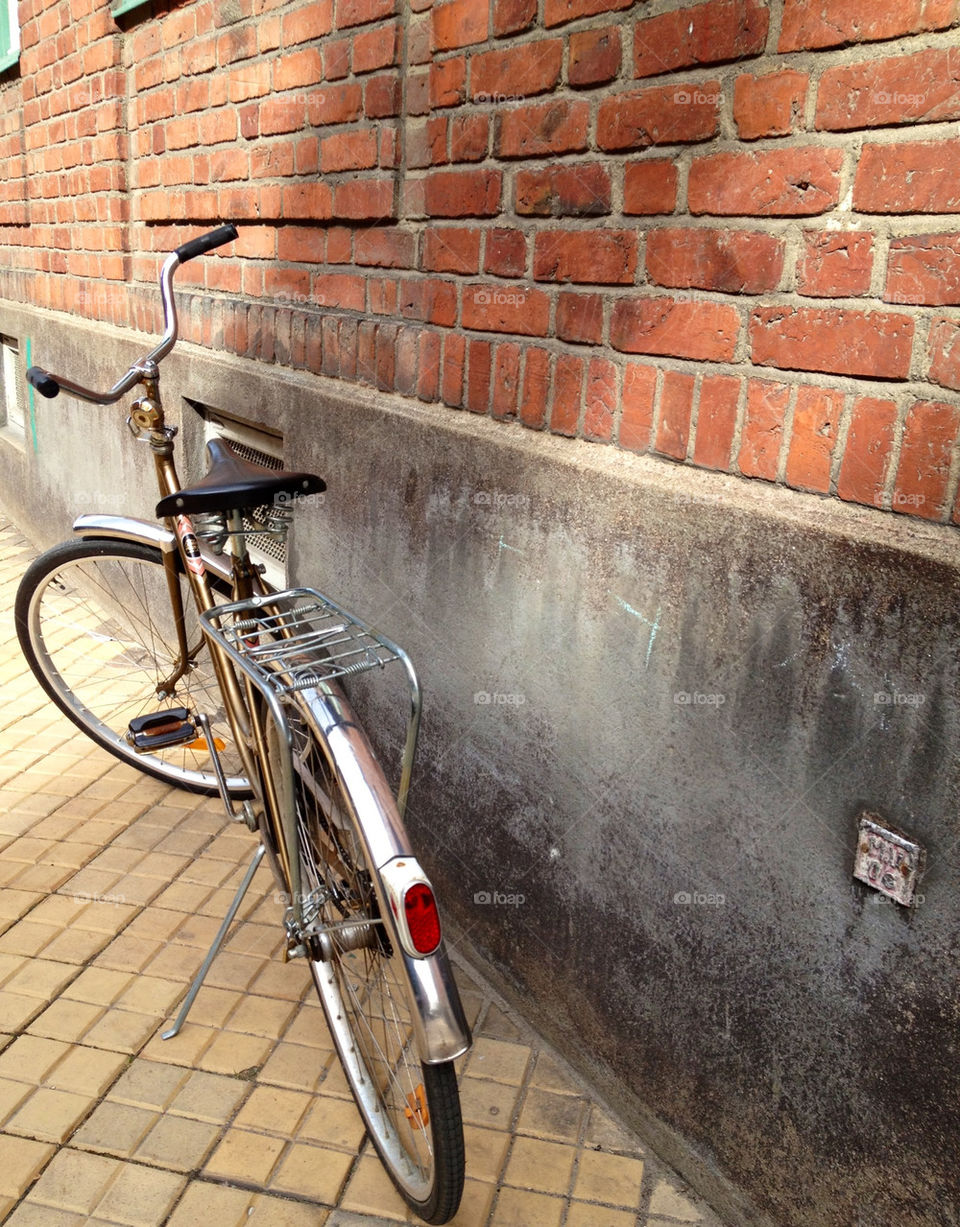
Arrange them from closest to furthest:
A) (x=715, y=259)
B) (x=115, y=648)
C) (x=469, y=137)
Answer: (x=715, y=259) < (x=469, y=137) < (x=115, y=648)

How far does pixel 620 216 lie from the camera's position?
204 centimetres

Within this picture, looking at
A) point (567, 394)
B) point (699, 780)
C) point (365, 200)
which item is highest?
point (365, 200)

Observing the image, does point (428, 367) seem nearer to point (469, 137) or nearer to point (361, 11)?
point (469, 137)

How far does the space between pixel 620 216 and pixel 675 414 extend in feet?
1.34

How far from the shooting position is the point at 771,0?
5.55 feet

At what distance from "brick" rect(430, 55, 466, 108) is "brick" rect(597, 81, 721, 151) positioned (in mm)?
527

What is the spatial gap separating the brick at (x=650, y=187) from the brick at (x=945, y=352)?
593 millimetres

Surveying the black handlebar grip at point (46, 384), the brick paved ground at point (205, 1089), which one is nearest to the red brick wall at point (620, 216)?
the black handlebar grip at point (46, 384)

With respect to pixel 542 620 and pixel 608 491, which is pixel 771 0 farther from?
pixel 542 620

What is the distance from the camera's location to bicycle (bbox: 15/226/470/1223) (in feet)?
5.77

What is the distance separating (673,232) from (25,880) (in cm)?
247

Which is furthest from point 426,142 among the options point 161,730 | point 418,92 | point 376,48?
point 161,730

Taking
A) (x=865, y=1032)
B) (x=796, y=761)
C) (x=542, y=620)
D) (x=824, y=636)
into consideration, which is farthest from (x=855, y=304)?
(x=865, y=1032)

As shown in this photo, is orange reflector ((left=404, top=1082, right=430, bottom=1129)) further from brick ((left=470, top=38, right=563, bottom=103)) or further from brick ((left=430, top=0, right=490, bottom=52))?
brick ((left=430, top=0, right=490, bottom=52))
